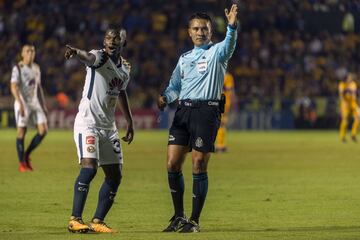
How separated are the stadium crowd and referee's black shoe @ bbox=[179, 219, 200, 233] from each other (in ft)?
103

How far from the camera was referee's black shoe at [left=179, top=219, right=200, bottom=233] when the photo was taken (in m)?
11.5

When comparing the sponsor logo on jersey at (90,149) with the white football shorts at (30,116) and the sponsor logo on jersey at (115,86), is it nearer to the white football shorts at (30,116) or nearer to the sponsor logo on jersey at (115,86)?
the sponsor logo on jersey at (115,86)

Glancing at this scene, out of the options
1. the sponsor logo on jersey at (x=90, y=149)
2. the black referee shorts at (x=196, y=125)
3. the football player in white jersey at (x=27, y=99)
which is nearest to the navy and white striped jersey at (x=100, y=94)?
the sponsor logo on jersey at (x=90, y=149)

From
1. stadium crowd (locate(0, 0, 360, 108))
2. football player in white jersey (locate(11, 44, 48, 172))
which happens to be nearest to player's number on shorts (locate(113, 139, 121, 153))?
football player in white jersey (locate(11, 44, 48, 172))

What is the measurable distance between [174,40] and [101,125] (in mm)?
34668

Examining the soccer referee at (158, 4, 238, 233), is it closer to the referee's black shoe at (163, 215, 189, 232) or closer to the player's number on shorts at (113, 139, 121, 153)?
the referee's black shoe at (163, 215, 189, 232)

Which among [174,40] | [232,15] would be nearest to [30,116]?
[232,15]

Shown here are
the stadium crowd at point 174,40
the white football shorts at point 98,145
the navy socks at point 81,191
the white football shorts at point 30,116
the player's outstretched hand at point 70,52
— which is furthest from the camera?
the stadium crowd at point 174,40

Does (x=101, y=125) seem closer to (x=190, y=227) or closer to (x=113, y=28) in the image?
(x=113, y=28)

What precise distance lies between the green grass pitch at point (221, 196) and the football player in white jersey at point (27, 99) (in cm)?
55

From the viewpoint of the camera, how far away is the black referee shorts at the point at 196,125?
11703 mm

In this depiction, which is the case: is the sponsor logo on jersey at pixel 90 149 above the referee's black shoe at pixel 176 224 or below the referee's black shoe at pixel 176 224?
above

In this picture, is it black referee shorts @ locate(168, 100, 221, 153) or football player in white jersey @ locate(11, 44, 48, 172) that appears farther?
football player in white jersey @ locate(11, 44, 48, 172)

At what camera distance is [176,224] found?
1174cm
